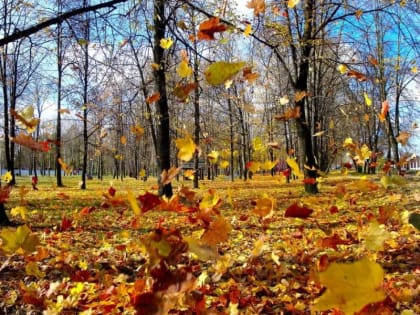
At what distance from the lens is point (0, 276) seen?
3.15 metres

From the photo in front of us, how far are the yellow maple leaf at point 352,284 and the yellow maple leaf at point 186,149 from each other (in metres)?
0.94

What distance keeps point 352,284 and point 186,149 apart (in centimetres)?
100

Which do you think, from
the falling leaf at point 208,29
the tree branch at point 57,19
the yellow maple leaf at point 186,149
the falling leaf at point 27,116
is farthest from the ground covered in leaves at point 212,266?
the tree branch at point 57,19

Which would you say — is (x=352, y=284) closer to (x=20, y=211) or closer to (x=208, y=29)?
(x=208, y=29)

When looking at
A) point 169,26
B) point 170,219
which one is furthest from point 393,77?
point 169,26

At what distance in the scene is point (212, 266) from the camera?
3.15 meters

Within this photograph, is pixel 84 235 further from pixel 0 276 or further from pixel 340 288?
pixel 340 288

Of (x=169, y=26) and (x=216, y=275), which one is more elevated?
(x=169, y=26)

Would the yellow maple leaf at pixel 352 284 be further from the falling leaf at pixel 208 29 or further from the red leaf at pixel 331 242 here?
the red leaf at pixel 331 242

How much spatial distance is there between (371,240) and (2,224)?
6.26m

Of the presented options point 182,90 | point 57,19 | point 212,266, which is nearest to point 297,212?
point 182,90

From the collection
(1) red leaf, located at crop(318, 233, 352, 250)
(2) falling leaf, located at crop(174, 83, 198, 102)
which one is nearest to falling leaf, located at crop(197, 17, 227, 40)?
(2) falling leaf, located at crop(174, 83, 198, 102)

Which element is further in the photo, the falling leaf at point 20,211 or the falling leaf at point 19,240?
the falling leaf at point 20,211

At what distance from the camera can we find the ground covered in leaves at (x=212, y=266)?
104 cm
